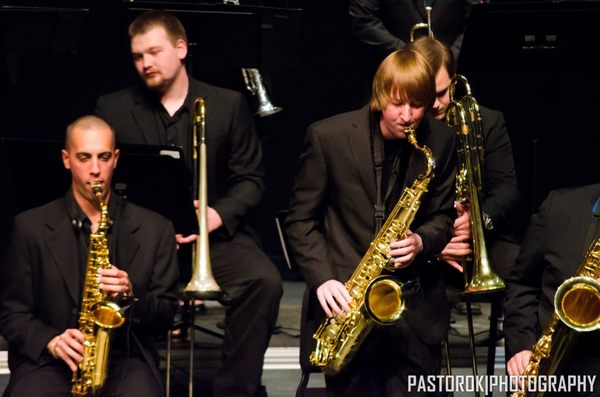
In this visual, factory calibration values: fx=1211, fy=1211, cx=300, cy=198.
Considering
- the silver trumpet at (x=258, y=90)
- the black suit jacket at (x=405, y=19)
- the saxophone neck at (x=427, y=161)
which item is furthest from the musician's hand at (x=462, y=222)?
the silver trumpet at (x=258, y=90)

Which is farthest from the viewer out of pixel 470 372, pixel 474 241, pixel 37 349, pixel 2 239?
pixel 2 239

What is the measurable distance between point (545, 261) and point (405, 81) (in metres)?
0.86

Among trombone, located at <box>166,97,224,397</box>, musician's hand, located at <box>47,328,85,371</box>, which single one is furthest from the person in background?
musician's hand, located at <box>47,328,85,371</box>

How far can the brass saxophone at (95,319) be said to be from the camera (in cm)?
451

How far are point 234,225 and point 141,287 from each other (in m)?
1.00

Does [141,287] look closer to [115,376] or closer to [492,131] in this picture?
[115,376]

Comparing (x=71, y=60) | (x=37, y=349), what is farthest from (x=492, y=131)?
(x=71, y=60)

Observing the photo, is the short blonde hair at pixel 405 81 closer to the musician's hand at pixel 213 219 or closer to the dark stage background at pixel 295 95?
the musician's hand at pixel 213 219

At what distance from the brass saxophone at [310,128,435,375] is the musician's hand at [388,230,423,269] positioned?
68 mm

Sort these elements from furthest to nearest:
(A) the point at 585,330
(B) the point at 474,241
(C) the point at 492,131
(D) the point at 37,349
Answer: (C) the point at 492,131
(B) the point at 474,241
(D) the point at 37,349
(A) the point at 585,330

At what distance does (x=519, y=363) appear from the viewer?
14.5ft

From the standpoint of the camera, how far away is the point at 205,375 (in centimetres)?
584

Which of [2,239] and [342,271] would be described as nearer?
[342,271]

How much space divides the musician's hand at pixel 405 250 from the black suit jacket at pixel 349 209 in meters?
0.08
